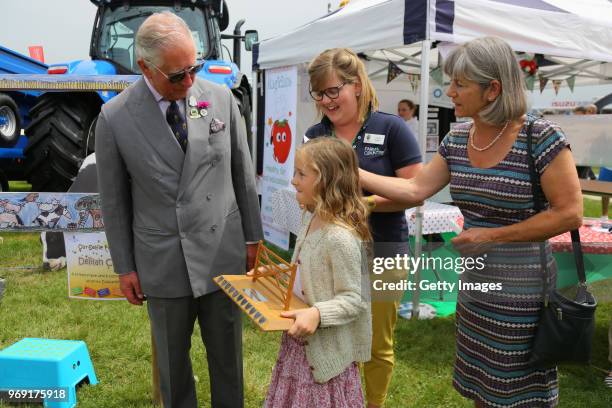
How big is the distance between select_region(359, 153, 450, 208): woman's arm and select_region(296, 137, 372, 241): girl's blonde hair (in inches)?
8.2

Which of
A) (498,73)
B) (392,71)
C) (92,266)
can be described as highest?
(392,71)

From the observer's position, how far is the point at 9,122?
6387mm

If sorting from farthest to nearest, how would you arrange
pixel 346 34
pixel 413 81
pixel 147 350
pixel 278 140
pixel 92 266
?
pixel 413 81 → pixel 278 140 → pixel 346 34 → pixel 147 350 → pixel 92 266

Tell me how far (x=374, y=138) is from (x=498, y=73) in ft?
2.02

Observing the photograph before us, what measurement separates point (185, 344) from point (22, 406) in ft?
3.75

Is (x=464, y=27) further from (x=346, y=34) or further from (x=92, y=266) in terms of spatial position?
(x=92, y=266)

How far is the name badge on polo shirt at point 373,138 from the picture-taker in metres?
1.95

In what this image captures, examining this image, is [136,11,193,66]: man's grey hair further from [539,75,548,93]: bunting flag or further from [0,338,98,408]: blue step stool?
[539,75,548,93]: bunting flag

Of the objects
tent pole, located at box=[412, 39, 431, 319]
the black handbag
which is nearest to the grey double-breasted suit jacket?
the black handbag

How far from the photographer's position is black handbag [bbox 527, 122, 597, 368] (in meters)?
1.43

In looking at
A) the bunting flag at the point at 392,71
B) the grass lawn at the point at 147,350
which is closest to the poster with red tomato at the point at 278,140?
the grass lawn at the point at 147,350

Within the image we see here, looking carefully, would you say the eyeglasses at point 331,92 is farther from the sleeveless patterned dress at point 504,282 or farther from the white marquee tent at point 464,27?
the white marquee tent at point 464,27

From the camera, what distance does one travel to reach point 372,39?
368 centimetres

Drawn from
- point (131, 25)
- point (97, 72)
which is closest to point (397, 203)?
point (97, 72)
